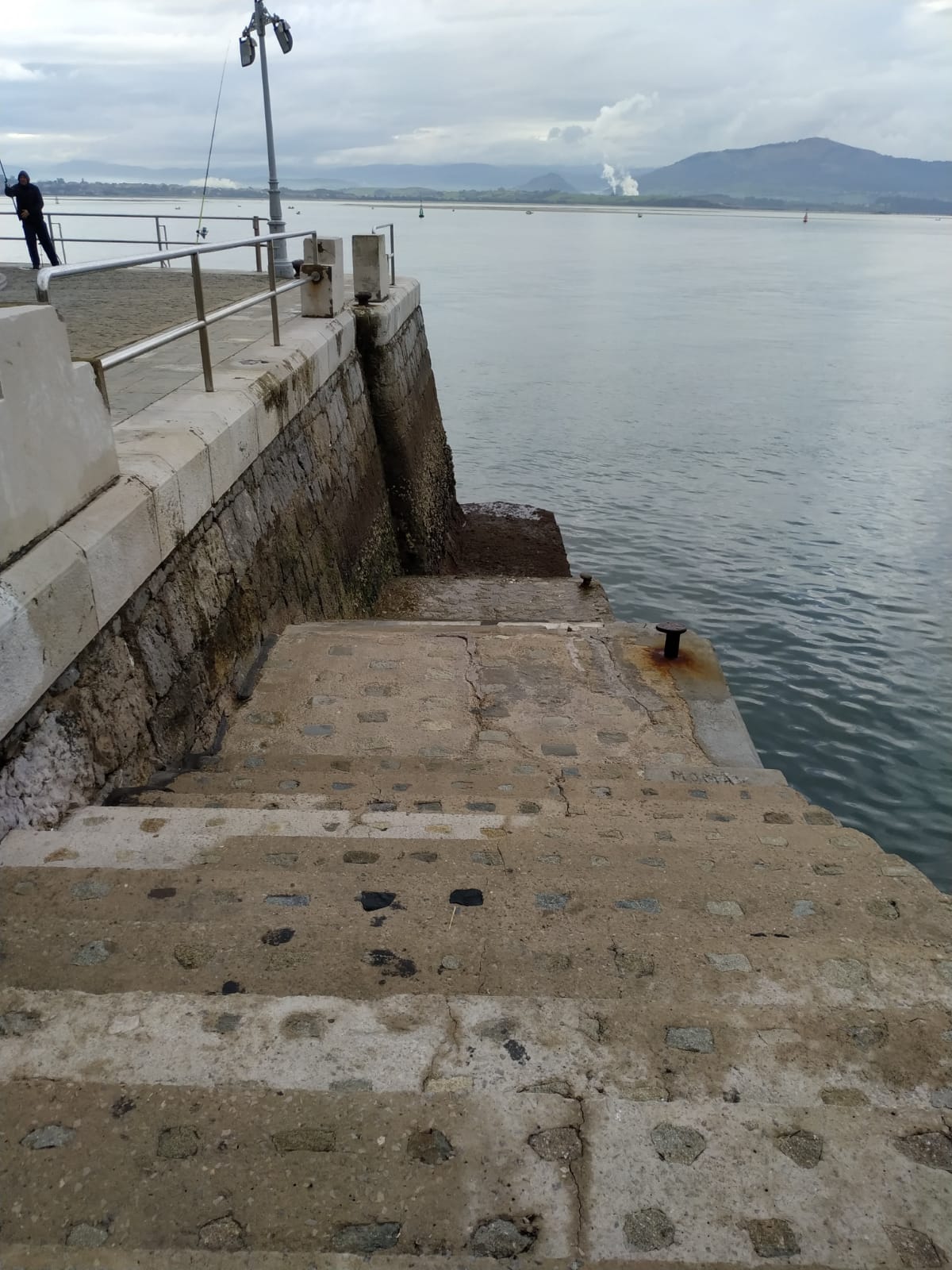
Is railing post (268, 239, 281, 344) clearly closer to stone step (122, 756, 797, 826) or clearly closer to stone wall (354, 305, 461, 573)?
stone wall (354, 305, 461, 573)

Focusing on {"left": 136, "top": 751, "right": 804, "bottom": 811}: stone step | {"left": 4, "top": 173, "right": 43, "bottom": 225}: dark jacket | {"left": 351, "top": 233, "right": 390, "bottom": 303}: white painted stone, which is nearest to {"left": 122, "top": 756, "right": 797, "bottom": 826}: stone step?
{"left": 136, "top": 751, "right": 804, "bottom": 811}: stone step

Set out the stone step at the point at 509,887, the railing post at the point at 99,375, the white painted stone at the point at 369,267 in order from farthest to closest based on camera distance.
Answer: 1. the white painted stone at the point at 369,267
2. the railing post at the point at 99,375
3. the stone step at the point at 509,887

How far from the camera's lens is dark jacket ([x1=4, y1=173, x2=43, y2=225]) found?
1218cm

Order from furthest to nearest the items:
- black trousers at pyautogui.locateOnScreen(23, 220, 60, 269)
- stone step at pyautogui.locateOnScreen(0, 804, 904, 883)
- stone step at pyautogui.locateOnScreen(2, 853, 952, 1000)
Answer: black trousers at pyautogui.locateOnScreen(23, 220, 60, 269), stone step at pyautogui.locateOnScreen(0, 804, 904, 883), stone step at pyautogui.locateOnScreen(2, 853, 952, 1000)

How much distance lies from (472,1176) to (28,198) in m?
14.0

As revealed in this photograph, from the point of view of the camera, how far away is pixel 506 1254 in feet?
5.40

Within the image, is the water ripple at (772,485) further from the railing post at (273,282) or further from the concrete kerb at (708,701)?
the railing post at (273,282)

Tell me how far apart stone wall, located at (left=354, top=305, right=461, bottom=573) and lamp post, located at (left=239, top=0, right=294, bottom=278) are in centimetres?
340

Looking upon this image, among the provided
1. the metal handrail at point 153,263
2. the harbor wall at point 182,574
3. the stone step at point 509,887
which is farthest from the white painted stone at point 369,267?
the stone step at point 509,887

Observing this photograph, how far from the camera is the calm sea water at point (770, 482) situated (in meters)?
9.08

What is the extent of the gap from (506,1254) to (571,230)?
140 meters

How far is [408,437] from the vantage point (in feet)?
38.2

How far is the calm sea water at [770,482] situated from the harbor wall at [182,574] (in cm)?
472

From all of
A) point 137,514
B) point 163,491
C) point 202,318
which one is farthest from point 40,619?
point 202,318
